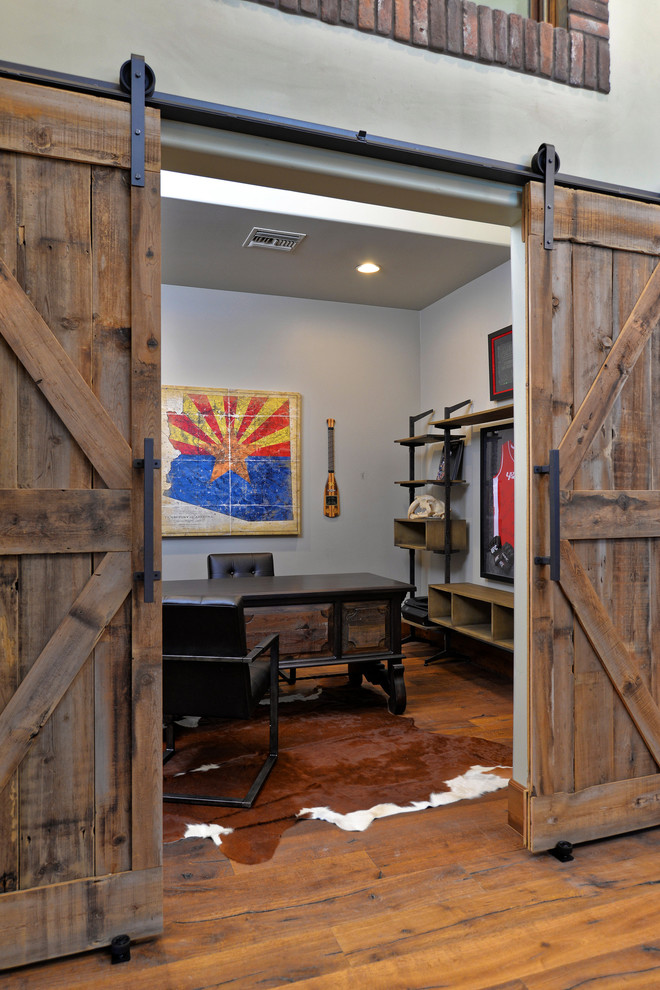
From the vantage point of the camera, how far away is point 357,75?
80.7 inches

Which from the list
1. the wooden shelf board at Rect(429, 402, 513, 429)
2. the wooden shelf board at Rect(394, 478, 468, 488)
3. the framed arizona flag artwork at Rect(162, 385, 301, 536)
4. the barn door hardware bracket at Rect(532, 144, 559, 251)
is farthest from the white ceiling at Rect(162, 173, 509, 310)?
the barn door hardware bracket at Rect(532, 144, 559, 251)

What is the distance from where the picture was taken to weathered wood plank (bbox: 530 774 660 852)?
2.19 metres

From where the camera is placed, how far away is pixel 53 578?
1.73 meters

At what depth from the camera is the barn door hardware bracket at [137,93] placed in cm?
176

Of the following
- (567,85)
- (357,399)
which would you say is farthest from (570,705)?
(357,399)

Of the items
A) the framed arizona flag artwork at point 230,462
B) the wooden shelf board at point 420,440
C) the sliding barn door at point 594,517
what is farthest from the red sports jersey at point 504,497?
the sliding barn door at point 594,517

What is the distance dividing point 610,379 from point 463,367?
9.89 feet

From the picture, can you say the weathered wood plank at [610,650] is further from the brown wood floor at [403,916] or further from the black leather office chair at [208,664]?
the black leather office chair at [208,664]

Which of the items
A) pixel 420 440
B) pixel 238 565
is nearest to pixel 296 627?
pixel 238 565

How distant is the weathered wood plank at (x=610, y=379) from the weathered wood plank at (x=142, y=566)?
142cm

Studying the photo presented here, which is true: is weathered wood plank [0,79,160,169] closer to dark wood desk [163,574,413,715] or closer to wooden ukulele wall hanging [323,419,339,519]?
dark wood desk [163,574,413,715]

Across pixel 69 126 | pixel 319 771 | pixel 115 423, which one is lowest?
pixel 319 771

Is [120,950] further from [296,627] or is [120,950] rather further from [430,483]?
[430,483]

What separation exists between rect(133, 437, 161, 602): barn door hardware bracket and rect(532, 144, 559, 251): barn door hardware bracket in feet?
5.09
